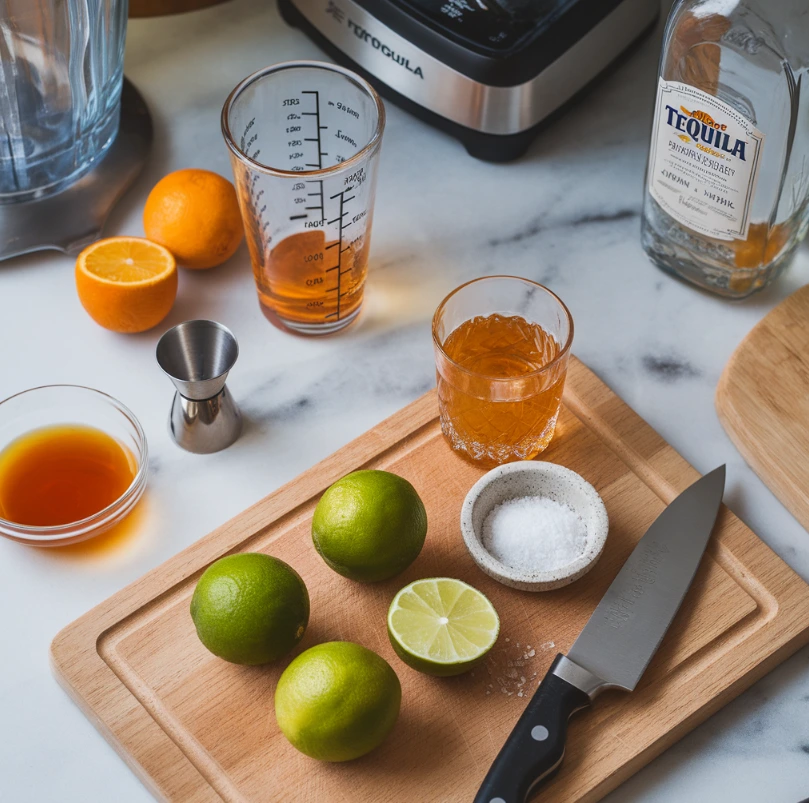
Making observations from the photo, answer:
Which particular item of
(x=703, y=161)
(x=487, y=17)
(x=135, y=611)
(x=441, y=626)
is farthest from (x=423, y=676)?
(x=487, y=17)

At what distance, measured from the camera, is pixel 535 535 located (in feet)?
3.49

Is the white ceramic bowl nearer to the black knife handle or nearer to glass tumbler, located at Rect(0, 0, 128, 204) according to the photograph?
the black knife handle

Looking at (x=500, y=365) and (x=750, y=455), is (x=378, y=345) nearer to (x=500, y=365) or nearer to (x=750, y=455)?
(x=500, y=365)

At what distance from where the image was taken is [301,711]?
906mm

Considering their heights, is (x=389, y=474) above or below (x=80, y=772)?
above

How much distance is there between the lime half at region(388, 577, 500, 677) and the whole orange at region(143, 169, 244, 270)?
1.71 feet

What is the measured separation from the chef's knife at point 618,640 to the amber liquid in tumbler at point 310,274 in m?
0.46

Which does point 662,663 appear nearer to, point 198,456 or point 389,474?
point 389,474

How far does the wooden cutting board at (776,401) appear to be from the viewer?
3.76 ft

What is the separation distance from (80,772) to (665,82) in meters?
0.94

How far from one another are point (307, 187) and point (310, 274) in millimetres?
115

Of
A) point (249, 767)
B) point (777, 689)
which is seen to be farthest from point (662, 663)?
point (249, 767)

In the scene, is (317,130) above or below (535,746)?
above

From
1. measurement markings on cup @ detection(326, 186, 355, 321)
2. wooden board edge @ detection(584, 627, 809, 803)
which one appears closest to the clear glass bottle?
measurement markings on cup @ detection(326, 186, 355, 321)
